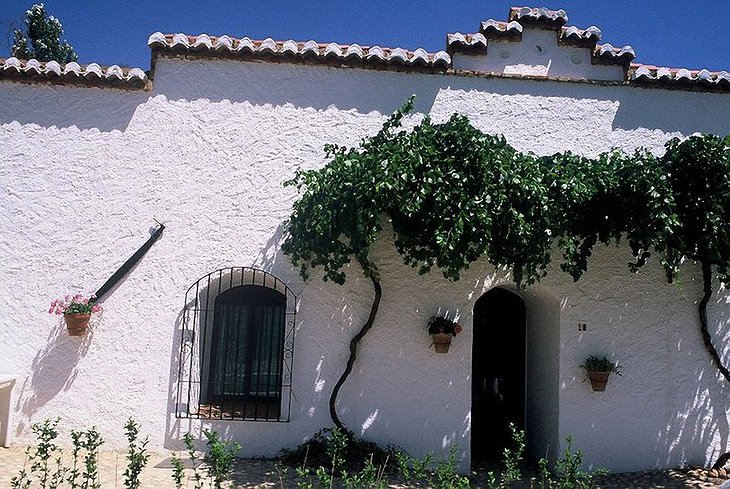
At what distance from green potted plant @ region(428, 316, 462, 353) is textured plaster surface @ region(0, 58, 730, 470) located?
6.6 inches

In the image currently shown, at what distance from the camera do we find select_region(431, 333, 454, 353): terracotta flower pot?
6508 mm

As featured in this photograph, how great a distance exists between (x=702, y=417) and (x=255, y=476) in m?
5.28

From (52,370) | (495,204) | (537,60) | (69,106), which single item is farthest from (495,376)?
(69,106)

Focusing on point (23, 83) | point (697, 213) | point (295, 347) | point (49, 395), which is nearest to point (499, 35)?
point (697, 213)

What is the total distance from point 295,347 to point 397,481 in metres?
1.86

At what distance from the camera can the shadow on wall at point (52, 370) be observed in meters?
6.52

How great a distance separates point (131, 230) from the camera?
265 inches

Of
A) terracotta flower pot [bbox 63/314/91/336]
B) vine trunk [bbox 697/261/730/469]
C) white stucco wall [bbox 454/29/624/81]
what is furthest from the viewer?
white stucco wall [bbox 454/29/624/81]

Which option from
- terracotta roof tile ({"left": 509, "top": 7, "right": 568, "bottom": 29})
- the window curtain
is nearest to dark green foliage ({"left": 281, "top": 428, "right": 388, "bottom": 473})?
the window curtain

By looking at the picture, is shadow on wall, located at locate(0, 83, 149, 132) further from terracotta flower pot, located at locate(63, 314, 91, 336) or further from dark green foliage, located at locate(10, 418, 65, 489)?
dark green foliage, located at locate(10, 418, 65, 489)

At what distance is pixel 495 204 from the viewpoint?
565 cm

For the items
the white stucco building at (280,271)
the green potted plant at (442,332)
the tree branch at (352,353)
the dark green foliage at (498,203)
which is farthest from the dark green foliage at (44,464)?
the green potted plant at (442,332)

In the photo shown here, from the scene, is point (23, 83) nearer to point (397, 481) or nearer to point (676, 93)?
point (397, 481)

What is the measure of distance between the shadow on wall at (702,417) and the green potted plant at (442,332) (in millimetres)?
2764
